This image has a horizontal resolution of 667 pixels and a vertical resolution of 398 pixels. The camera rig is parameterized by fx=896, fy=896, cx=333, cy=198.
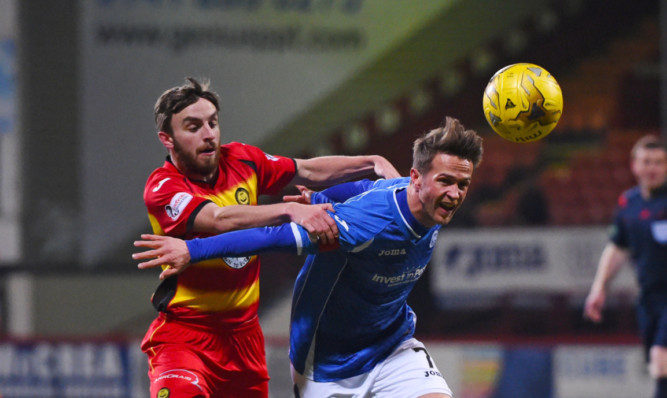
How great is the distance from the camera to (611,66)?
1309 centimetres

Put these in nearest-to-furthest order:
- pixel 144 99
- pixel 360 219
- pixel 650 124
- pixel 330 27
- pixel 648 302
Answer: pixel 360 219, pixel 648 302, pixel 144 99, pixel 330 27, pixel 650 124

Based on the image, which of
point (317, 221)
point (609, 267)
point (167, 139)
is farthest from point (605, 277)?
point (167, 139)

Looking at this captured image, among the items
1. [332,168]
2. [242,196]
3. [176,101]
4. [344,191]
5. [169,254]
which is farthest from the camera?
[332,168]

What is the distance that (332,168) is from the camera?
180 inches

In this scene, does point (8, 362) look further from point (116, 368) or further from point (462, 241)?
point (462, 241)

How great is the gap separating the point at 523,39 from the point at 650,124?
7.01 ft

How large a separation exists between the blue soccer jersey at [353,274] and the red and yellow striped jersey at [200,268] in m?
0.27

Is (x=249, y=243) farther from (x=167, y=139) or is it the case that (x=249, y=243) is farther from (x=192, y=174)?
(x=167, y=139)

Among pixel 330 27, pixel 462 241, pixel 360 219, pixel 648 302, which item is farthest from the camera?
pixel 330 27

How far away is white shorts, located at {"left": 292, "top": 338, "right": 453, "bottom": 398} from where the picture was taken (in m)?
4.04

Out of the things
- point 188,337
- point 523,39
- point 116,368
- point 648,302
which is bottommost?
point 116,368

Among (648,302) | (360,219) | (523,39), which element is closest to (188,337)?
(360,219)

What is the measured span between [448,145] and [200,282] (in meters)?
1.25

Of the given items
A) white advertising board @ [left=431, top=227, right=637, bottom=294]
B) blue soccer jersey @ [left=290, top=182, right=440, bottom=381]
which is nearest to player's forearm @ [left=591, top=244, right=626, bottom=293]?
white advertising board @ [left=431, top=227, right=637, bottom=294]
